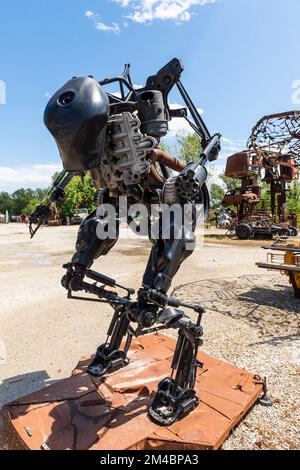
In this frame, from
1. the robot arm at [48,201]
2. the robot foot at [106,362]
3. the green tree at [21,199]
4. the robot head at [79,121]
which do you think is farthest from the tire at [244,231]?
the green tree at [21,199]

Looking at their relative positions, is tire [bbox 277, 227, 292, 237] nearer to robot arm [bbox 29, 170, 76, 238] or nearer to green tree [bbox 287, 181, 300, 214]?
robot arm [bbox 29, 170, 76, 238]

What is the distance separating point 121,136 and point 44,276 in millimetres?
6621

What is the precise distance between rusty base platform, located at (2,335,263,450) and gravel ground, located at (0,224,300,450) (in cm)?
24

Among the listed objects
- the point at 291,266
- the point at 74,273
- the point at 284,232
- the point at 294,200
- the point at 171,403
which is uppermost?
the point at 294,200

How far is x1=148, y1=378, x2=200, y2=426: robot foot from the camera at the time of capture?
2441mm

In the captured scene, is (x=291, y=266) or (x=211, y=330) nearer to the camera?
(x=211, y=330)

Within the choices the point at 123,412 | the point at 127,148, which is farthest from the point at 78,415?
the point at 127,148

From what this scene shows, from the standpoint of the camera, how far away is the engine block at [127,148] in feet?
8.18

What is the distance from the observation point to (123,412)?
2562 millimetres

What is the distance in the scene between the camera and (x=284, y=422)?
2703 millimetres

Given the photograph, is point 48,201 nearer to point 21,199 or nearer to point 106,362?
point 106,362

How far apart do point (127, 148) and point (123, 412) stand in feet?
7.07

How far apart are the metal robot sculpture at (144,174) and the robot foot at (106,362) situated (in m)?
0.02

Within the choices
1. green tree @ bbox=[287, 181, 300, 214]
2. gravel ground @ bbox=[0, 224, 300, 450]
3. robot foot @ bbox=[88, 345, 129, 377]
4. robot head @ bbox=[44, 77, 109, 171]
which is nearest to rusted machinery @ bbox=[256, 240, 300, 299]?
gravel ground @ bbox=[0, 224, 300, 450]
